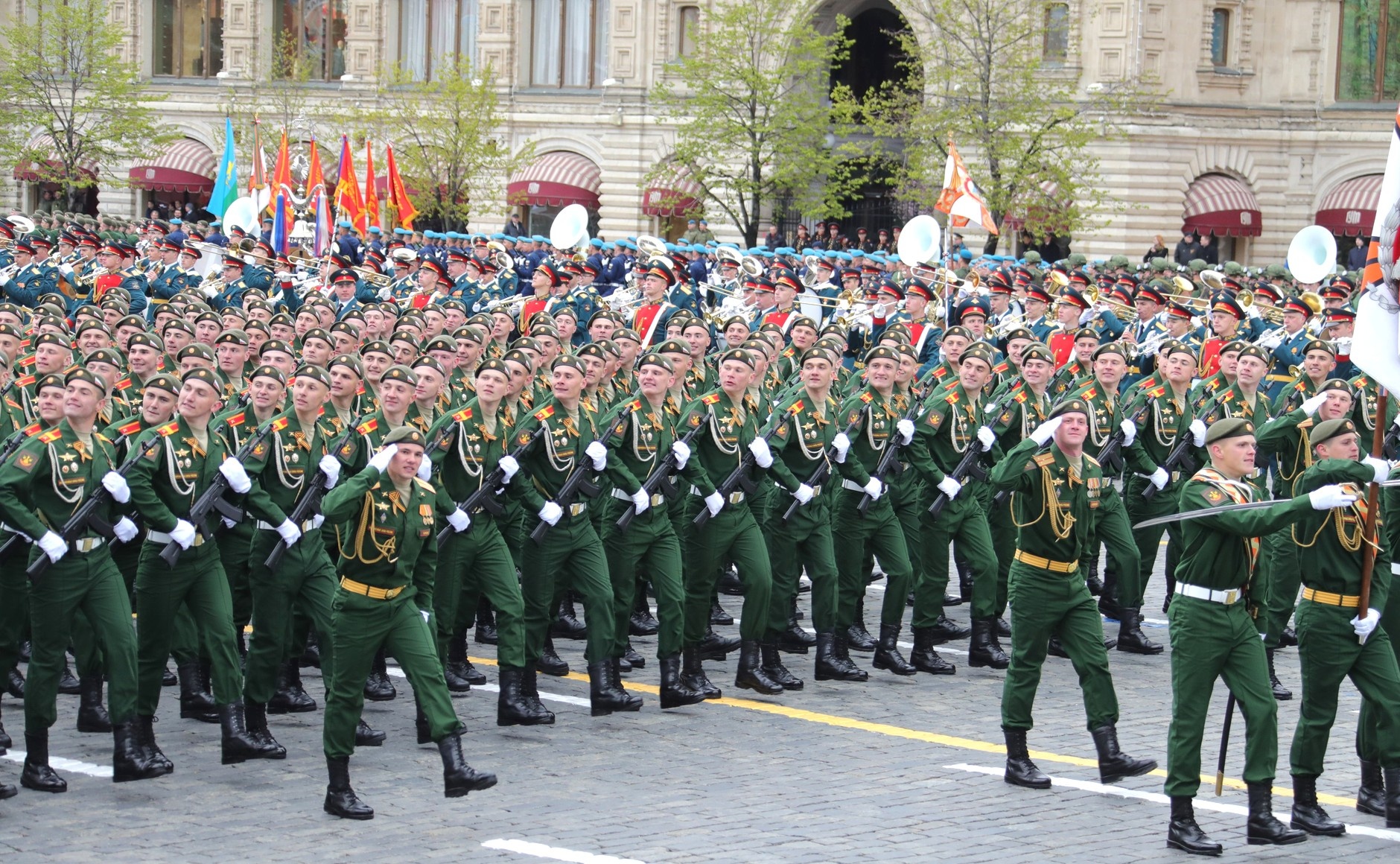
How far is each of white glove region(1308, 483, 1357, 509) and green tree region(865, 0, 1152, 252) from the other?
27.6 metres

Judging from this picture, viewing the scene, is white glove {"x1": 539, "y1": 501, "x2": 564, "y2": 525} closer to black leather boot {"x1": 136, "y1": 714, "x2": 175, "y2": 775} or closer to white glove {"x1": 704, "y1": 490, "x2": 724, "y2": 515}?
white glove {"x1": 704, "y1": 490, "x2": 724, "y2": 515}

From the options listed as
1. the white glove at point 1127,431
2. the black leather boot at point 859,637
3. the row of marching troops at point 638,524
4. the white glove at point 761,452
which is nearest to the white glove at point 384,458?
the row of marching troops at point 638,524

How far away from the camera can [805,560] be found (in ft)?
38.7

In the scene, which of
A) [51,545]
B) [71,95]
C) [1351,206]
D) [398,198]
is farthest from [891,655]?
[71,95]

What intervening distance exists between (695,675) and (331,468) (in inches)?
105

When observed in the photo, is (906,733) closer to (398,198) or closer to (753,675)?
(753,675)

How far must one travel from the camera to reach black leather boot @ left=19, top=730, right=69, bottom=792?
30.1 feet

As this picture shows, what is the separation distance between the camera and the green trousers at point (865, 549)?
1198cm

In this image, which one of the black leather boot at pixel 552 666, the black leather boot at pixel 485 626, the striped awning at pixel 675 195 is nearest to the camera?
the black leather boot at pixel 552 666

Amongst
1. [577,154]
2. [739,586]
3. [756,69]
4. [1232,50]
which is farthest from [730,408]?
[577,154]

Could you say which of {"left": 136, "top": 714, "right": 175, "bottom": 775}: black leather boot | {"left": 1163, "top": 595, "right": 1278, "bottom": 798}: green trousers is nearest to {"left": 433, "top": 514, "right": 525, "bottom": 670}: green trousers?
{"left": 136, "top": 714, "right": 175, "bottom": 775}: black leather boot

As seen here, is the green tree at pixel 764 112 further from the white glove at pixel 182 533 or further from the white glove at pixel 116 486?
the white glove at pixel 116 486

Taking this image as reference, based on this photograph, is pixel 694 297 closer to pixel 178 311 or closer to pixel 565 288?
pixel 565 288

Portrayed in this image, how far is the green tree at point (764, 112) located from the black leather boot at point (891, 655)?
2674 centimetres
